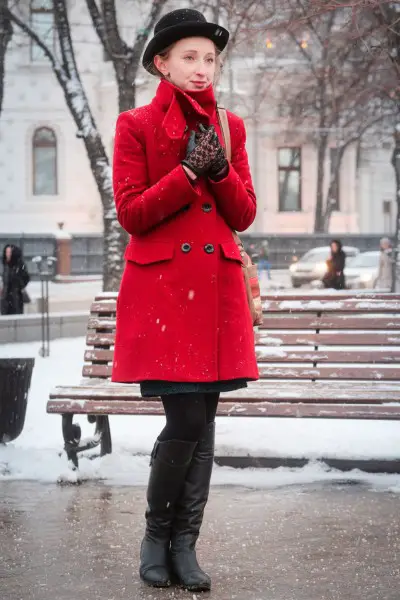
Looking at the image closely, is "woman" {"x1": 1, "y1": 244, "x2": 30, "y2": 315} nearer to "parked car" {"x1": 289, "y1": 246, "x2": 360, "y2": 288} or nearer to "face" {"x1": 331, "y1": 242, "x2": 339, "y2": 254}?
"face" {"x1": 331, "y1": 242, "x2": 339, "y2": 254}

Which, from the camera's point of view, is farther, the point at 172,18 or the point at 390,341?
the point at 390,341

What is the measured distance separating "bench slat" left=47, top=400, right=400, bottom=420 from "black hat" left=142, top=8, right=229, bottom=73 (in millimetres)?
2328

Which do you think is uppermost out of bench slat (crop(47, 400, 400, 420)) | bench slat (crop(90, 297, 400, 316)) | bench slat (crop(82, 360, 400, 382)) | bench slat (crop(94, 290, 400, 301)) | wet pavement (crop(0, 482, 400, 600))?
bench slat (crop(94, 290, 400, 301))

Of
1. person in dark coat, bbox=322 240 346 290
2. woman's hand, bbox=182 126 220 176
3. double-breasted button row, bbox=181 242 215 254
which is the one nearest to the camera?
woman's hand, bbox=182 126 220 176

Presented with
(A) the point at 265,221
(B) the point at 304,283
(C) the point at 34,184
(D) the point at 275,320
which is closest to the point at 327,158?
(A) the point at 265,221

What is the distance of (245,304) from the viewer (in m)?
4.03

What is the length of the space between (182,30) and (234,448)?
3.03 meters

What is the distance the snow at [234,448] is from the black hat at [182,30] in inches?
104

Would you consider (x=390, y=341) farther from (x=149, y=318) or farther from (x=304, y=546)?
(x=149, y=318)

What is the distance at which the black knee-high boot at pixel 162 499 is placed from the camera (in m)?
3.99

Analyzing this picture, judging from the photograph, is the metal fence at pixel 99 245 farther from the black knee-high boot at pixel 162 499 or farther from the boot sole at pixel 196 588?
the boot sole at pixel 196 588

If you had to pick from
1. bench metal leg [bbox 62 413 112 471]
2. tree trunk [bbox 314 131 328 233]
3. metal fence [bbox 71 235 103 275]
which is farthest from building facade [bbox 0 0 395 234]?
bench metal leg [bbox 62 413 112 471]

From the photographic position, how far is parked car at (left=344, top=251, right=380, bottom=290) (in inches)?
1147

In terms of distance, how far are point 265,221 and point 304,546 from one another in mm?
40635
